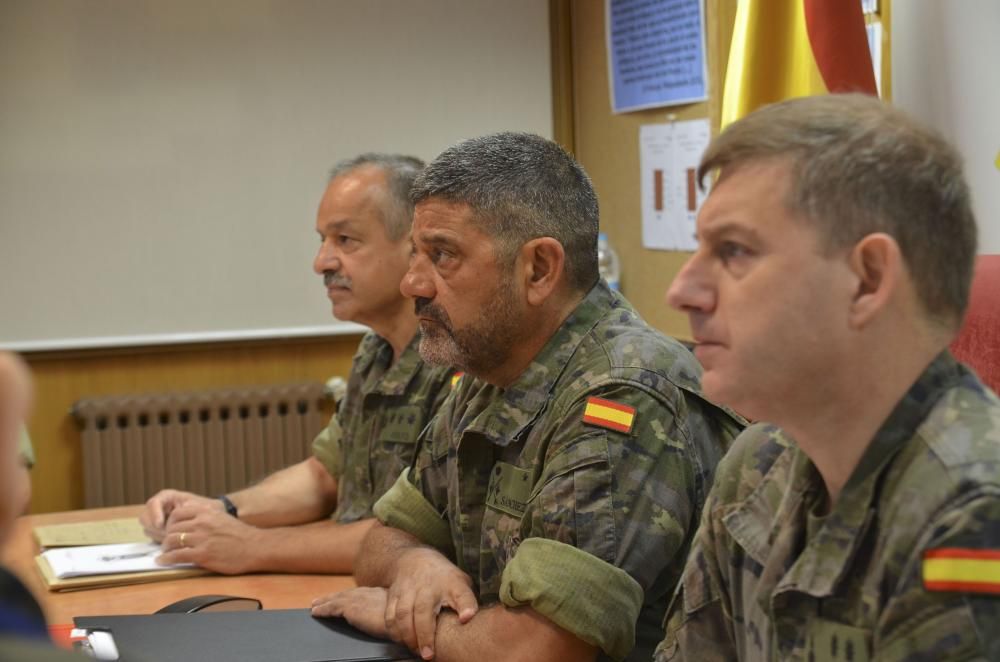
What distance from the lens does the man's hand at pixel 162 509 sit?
2.28 metres

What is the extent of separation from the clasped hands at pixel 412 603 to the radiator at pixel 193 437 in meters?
2.31

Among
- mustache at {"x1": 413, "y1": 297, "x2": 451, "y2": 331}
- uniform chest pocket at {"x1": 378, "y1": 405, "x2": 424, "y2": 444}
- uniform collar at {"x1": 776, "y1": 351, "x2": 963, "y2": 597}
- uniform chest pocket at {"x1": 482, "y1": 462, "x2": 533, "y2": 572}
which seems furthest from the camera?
uniform chest pocket at {"x1": 378, "y1": 405, "x2": 424, "y2": 444}

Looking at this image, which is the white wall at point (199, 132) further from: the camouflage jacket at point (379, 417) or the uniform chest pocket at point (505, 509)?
the uniform chest pocket at point (505, 509)

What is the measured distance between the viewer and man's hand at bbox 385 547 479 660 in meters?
1.58

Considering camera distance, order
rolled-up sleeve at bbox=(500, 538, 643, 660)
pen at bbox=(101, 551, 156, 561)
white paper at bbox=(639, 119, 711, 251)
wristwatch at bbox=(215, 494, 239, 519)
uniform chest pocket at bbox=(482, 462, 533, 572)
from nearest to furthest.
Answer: rolled-up sleeve at bbox=(500, 538, 643, 660), uniform chest pocket at bbox=(482, 462, 533, 572), pen at bbox=(101, 551, 156, 561), wristwatch at bbox=(215, 494, 239, 519), white paper at bbox=(639, 119, 711, 251)

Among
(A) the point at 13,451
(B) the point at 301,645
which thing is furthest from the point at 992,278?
(A) the point at 13,451

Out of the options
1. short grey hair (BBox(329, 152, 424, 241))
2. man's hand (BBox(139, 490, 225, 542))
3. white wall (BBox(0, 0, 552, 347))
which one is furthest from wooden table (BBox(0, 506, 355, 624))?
white wall (BBox(0, 0, 552, 347))

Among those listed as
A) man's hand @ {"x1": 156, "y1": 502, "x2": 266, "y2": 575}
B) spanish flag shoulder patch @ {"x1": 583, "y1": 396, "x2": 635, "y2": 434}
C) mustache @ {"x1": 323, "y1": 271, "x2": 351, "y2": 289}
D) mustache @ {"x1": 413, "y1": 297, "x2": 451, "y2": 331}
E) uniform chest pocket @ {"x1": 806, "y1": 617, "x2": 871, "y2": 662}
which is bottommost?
man's hand @ {"x1": 156, "y1": 502, "x2": 266, "y2": 575}

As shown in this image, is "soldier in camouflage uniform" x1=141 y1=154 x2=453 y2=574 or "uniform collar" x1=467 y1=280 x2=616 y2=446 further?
"soldier in camouflage uniform" x1=141 y1=154 x2=453 y2=574

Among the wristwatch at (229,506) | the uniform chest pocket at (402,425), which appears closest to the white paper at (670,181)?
the uniform chest pocket at (402,425)

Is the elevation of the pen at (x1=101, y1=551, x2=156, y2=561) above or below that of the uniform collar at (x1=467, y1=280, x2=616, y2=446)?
below

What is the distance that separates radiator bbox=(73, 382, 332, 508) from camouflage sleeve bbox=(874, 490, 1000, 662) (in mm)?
3258

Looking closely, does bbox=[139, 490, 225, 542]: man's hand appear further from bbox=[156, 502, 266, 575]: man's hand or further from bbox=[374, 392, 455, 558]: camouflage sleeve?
bbox=[374, 392, 455, 558]: camouflage sleeve

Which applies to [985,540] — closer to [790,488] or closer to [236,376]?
[790,488]
